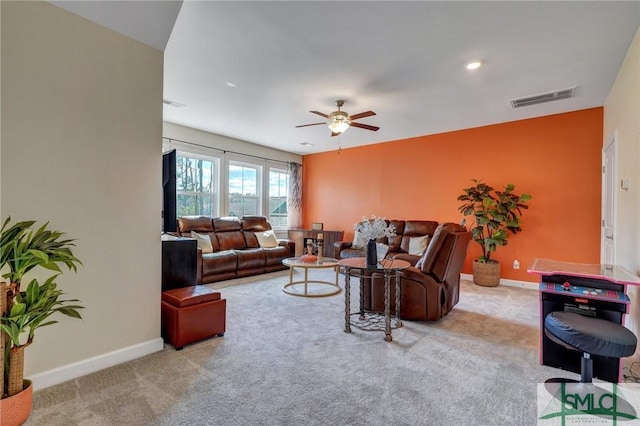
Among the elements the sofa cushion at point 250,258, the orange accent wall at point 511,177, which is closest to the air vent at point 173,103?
the sofa cushion at point 250,258

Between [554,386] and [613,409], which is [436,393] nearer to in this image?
[554,386]

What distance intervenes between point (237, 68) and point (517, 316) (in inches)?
158

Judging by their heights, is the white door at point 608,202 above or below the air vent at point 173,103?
below

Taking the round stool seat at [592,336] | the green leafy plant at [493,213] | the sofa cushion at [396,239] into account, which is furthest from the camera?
the sofa cushion at [396,239]

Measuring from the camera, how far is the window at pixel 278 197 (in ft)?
23.6

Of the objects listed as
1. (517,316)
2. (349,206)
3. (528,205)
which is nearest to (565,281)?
(517,316)

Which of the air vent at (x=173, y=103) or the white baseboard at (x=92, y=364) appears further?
the air vent at (x=173, y=103)

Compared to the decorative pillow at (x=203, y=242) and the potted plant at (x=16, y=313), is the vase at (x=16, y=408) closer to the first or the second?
the potted plant at (x=16, y=313)

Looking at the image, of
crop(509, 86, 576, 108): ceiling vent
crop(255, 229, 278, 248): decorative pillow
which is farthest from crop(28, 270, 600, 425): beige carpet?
crop(255, 229, 278, 248): decorative pillow

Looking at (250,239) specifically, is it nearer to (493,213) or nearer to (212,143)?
(212,143)

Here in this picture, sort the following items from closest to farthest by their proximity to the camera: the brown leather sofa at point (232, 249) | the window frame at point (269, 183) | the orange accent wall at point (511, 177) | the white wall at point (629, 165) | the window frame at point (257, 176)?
the white wall at point (629, 165) → the orange accent wall at point (511, 177) → the brown leather sofa at point (232, 249) → the window frame at point (257, 176) → the window frame at point (269, 183)

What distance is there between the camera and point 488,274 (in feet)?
15.1

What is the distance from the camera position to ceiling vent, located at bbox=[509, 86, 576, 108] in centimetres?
359

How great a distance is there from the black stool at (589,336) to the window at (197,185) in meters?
5.55
